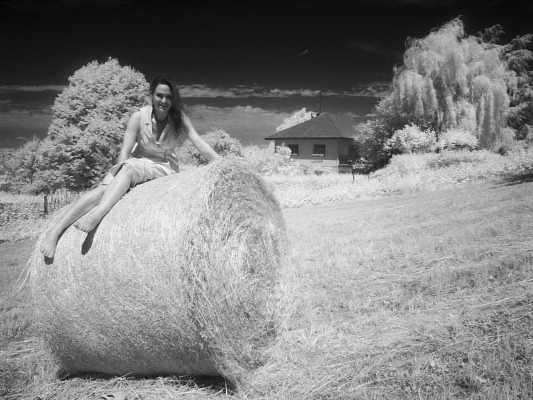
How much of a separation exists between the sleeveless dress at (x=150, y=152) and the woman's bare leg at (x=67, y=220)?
47cm

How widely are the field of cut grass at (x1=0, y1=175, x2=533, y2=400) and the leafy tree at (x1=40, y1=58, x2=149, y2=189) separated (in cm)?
1447

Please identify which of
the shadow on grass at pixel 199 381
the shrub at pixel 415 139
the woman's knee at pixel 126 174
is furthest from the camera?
the shrub at pixel 415 139

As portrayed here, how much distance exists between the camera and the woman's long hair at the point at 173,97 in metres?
4.21

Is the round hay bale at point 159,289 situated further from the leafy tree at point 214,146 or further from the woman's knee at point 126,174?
the leafy tree at point 214,146

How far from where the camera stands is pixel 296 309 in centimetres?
457

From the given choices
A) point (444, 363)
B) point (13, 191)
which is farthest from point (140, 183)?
point (13, 191)

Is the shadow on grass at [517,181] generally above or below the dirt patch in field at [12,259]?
above

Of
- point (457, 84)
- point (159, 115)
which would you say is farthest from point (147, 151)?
point (457, 84)

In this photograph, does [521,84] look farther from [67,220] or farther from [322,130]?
[67,220]

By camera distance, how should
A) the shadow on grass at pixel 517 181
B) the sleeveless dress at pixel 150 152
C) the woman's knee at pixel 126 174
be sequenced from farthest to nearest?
the shadow on grass at pixel 517 181
the sleeveless dress at pixel 150 152
the woman's knee at pixel 126 174

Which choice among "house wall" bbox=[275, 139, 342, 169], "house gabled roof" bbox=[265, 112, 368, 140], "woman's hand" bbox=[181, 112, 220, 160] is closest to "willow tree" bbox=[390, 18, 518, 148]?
"house wall" bbox=[275, 139, 342, 169]

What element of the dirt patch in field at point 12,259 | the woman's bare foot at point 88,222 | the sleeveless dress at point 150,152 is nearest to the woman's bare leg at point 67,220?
the woman's bare foot at point 88,222

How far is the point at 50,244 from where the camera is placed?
11.5 feet

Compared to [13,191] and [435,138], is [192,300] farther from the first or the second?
[13,191]
